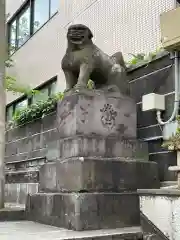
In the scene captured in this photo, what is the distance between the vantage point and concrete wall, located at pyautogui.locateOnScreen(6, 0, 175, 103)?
8.30 metres

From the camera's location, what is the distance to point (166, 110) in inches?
242

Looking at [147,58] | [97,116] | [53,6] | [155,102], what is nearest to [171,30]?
[147,58]

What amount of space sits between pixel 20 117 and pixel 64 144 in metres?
5.20

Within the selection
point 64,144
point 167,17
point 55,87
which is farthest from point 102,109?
point 55,87

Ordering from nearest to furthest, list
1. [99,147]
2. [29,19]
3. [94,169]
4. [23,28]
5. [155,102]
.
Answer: [94,169] < [99,147] < [155,102] < [29,19] < [23,28]

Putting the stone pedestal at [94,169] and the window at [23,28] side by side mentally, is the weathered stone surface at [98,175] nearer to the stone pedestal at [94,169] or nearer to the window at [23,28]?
the stone pedestal at [94,169]

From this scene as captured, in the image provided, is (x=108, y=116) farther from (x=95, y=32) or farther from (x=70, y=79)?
(x=95, y=32)

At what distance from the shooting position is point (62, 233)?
4.57m

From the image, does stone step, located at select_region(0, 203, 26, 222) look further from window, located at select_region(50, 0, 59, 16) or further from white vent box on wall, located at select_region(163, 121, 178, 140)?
window, located at select_region(50, 0, 59, 16)

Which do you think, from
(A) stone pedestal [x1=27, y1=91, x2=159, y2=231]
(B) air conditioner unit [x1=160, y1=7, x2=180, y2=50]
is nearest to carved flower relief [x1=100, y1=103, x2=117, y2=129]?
(A) stone pedestal [x1=27, y1=91, x2=159, y2=231]

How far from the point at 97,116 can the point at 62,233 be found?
2.01 meters

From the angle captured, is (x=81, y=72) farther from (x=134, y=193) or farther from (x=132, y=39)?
(x=132, y=39)

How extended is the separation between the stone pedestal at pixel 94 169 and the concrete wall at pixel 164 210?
0.99m

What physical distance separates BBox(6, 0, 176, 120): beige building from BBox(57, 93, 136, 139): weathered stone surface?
2341 mm
